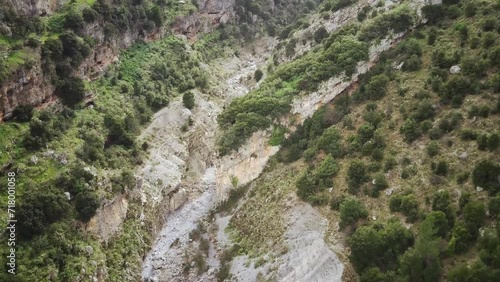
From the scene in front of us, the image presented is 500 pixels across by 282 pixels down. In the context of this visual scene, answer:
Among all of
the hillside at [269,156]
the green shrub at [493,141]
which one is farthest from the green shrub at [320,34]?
the green shrub at [493,141]

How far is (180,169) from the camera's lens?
75.0 metres

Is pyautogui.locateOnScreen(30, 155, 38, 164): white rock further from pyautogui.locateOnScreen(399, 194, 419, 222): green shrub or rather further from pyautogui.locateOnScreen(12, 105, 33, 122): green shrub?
pyautogui.locateOnScreen(399, 194, 419, 222): green shrub

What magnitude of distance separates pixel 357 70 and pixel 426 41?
371 inches

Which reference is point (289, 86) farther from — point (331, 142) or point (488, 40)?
point (488, 40)

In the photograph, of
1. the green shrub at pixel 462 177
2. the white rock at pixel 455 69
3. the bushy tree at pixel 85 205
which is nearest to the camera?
the green shrub at pixel 462 177

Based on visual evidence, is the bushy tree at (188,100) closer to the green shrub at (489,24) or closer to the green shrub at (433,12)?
the green shrub at (433,12)

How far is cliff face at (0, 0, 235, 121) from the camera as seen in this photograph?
195 feet

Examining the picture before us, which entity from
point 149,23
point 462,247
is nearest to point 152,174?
point 149,23

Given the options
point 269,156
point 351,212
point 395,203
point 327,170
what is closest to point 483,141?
point 395,203

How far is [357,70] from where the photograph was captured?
64062 mm

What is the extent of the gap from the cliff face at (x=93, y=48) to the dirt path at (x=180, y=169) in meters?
13.6

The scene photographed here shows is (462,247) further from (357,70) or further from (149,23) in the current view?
(149,23)

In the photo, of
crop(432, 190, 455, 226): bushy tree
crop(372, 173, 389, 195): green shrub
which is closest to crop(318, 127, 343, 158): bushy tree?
crop(372, 173, 389, 195): green shrub

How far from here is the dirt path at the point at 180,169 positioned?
60531 mm
